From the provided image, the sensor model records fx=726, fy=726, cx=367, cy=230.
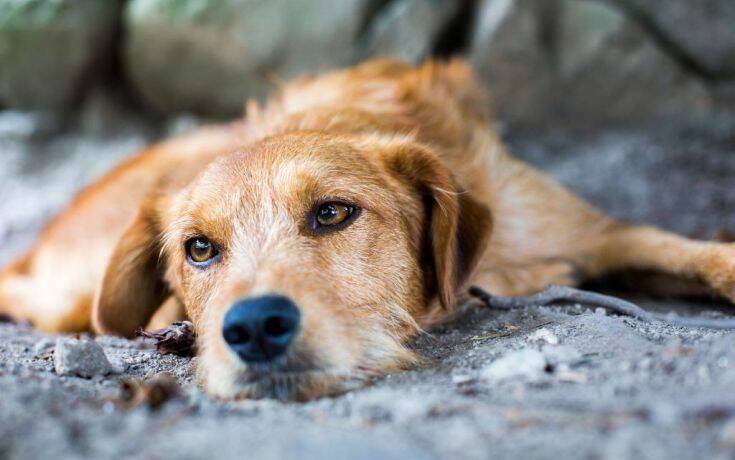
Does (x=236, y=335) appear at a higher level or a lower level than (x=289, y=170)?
lower

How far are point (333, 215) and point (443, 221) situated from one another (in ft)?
1.91

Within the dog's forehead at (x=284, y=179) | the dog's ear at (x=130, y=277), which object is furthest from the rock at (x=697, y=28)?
the dog's ear at (x=130, y=277)

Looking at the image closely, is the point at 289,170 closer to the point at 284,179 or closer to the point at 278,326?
the point at 284,179

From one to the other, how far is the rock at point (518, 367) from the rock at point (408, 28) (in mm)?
5070

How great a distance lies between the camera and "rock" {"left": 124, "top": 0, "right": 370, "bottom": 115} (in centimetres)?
725

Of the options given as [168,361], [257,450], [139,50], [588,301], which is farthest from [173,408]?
[139,50]

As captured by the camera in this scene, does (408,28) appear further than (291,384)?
Yes

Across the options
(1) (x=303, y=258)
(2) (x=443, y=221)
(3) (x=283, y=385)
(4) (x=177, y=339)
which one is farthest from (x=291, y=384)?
(2) (x=443, y=221)

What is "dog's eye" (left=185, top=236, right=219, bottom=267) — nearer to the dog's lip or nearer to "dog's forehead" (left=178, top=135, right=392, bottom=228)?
"dog's forehead" (left=178, top=135, right=392, bottom=228)

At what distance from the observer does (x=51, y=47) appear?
7.64m

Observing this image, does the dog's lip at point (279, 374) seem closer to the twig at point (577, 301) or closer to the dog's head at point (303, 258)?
the dog's head at point (303, 258)

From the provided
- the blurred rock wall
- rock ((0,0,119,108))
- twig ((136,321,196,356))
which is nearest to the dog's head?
twig ((136,321,196,356))

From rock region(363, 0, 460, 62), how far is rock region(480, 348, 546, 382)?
5070 millimetres

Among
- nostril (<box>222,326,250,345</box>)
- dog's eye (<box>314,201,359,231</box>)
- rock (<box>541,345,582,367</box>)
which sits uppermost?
dog's eye (<box>314,201,359,231</box>)
